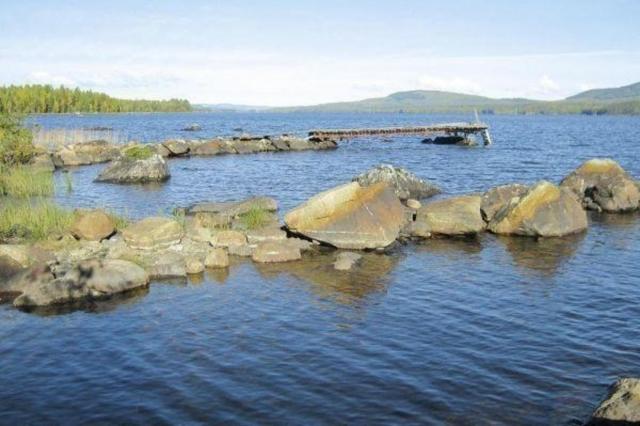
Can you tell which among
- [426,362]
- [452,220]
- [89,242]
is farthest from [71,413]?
[452,220]

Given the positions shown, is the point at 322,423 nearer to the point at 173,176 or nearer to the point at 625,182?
the point at 625,182

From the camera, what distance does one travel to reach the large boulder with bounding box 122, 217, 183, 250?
24266 mm

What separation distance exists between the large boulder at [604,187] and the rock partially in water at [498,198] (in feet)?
19.8

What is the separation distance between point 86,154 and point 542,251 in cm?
4805

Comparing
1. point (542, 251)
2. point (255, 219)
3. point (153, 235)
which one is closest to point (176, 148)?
point (255, 219)

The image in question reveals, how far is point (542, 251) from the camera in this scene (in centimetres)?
2647

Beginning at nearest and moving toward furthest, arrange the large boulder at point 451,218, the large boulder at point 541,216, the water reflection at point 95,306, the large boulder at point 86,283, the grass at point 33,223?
the water reflection at point 95,306, the large boulder at point 86,283, the grass at point 33,223, the large boulder at point 541,216, the large boulder at point 451,218

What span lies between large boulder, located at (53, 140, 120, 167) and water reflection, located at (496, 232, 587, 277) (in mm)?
43585

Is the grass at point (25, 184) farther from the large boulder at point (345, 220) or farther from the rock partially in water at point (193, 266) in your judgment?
the large boulder at point (345, 220)

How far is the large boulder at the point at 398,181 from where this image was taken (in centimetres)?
3816

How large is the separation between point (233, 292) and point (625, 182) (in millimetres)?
25804

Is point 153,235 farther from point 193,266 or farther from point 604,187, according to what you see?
point 604,187

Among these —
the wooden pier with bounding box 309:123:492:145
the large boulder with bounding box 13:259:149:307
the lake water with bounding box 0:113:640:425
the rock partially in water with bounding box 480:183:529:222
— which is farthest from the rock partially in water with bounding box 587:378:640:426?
the wooden pier with bounding box 309:123:492:145

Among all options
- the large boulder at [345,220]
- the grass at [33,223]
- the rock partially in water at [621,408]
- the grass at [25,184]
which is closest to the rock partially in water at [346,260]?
the large boulder at [345,220]
